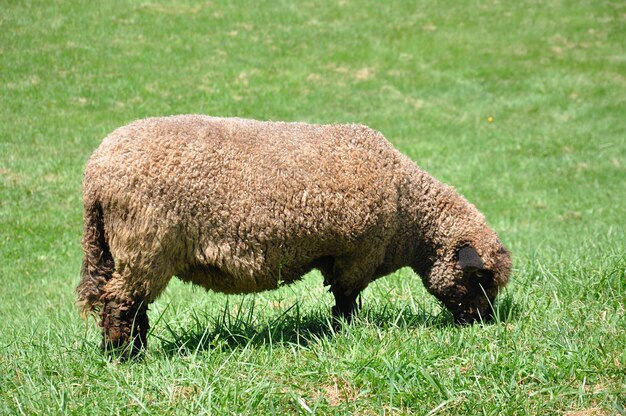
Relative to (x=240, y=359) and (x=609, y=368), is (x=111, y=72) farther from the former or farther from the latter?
(x=609, y=368)

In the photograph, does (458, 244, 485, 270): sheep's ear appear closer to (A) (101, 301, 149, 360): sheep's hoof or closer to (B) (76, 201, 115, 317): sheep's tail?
(A) (101, 301, 149, 360): sheep's hoof

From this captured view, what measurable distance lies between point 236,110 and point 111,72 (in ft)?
9.66

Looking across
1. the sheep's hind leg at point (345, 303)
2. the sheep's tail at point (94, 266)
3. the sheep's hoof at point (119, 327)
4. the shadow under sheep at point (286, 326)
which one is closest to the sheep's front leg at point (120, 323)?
the sheep's hoof at point (119, 327)

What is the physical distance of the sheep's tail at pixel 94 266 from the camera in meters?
5.02

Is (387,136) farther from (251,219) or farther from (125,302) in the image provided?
(125,302)

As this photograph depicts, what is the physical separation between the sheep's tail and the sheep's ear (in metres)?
2.51

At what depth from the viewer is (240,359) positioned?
16.0 ft

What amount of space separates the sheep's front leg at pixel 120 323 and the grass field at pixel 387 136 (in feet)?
0.48

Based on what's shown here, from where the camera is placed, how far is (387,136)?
15.6 m

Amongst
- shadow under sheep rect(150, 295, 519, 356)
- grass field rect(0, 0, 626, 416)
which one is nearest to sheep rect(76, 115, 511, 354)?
shadow under sheep rect(150, 295, 519, 356)

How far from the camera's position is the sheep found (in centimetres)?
489

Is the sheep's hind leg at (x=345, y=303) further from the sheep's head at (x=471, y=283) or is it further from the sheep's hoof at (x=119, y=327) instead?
the sheep's hoof at (x=119, y=327)

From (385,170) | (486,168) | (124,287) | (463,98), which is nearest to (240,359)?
(124,287)

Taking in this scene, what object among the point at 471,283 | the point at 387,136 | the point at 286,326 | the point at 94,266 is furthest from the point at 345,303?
the point at 387,136
